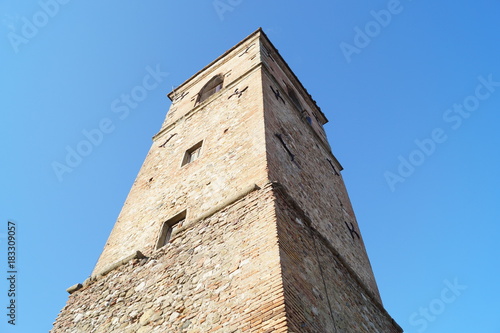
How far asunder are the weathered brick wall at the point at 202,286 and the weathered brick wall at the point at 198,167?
0.56 m

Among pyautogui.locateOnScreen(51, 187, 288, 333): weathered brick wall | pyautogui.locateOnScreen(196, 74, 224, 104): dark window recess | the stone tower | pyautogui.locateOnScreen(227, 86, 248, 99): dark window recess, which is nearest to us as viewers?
pyautogui.locateOnScreen(51, 187, 288, 333): weathered brick wall

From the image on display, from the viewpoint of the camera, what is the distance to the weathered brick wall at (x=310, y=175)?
782 centimetres

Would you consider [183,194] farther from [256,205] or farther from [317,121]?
[317,121]

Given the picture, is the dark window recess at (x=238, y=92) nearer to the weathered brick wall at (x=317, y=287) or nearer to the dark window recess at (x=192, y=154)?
the dark window recess at (x=192, y=154)

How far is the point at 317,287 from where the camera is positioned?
18.7 feet

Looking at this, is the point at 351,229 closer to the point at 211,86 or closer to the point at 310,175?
the point at 310,175

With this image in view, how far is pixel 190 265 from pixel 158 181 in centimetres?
372

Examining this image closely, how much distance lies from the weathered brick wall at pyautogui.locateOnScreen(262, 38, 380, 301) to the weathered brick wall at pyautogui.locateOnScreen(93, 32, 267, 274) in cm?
36

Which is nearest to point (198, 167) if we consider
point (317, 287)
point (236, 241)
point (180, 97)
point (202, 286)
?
point (236, 241)

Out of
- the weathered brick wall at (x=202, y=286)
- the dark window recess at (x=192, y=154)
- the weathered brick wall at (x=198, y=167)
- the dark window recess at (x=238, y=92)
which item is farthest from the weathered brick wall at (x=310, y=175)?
the dark window recess at (x=192, y=154)

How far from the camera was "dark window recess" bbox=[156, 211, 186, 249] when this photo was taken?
7412 millimetres

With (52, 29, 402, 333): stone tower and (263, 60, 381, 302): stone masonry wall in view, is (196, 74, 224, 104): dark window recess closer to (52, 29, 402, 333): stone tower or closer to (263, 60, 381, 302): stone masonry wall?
(52, 29, 402, 333): stone tower

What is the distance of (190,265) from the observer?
6121 millimetres

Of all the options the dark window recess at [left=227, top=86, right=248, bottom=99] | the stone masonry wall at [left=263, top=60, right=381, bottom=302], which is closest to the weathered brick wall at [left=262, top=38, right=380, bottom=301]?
the stone masonry wall at [left=263, top=60, right=381, bottom=302]
